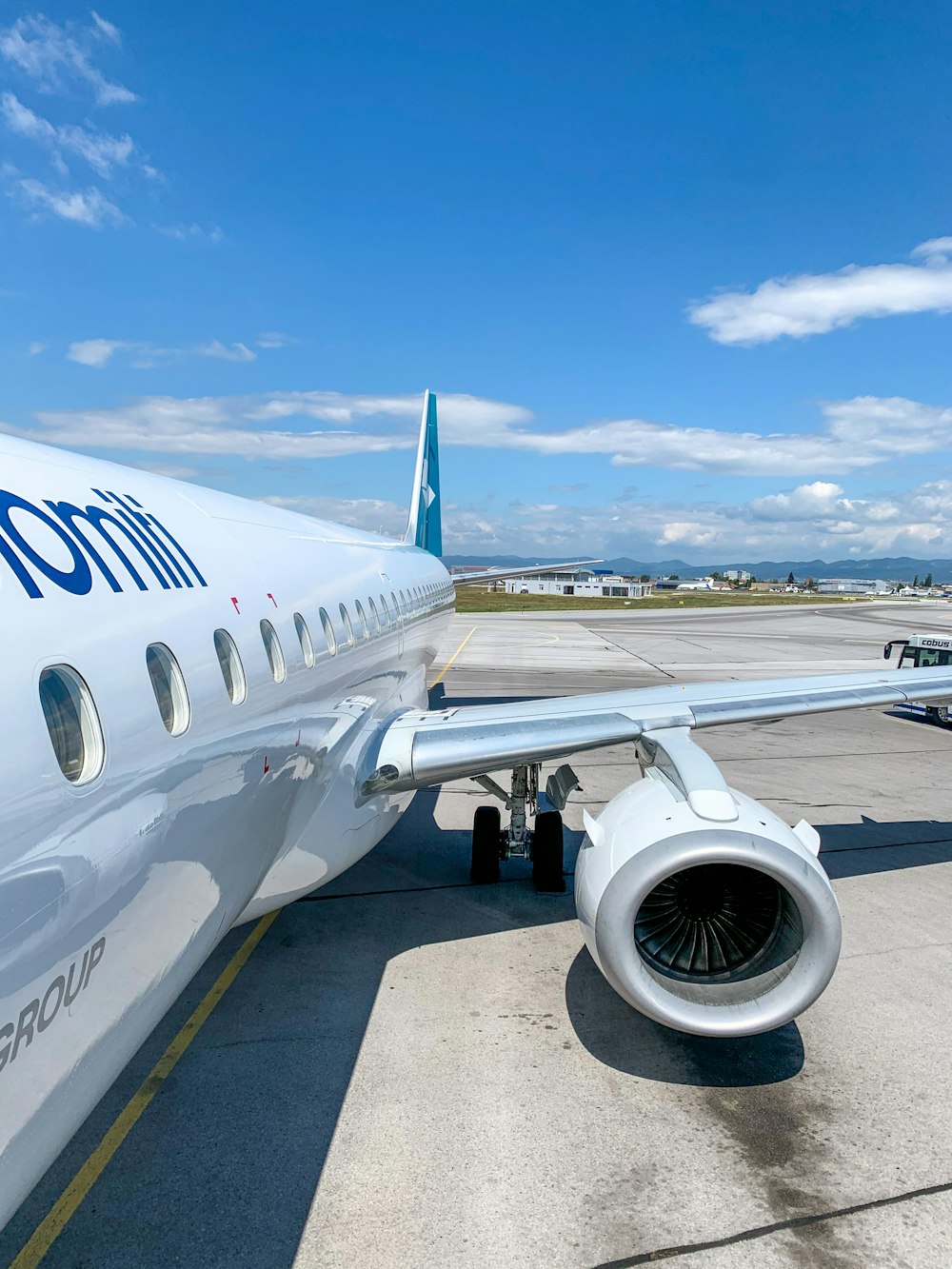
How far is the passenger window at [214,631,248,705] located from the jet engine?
8.75 ft

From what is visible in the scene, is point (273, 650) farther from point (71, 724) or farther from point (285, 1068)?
point (285, 1068)

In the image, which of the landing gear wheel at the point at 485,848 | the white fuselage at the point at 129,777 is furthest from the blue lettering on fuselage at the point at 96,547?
the landing gear wheel at the point at 485,848

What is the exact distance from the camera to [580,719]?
25.2 ft

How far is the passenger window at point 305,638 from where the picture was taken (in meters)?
6.36

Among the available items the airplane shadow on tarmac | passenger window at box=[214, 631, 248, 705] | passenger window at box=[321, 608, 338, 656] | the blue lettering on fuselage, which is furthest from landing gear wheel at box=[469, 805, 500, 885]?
the blue lettering on fuselage

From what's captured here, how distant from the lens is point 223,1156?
16.5ft

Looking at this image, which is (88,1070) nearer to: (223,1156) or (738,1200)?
(223,1156)

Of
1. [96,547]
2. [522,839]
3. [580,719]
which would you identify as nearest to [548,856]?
[522,839]

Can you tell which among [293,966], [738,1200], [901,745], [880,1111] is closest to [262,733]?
[293,966]

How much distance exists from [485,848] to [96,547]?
261 inches

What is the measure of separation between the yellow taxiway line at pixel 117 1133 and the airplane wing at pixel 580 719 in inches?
76.6

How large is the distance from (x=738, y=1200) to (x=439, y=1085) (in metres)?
1.96

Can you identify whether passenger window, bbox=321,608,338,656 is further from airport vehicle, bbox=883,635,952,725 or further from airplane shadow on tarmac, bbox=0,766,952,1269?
airport vehicle, bbox=883,635,952,725

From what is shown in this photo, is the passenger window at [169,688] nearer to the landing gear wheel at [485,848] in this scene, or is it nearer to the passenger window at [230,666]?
the passenger window at [230,666]
